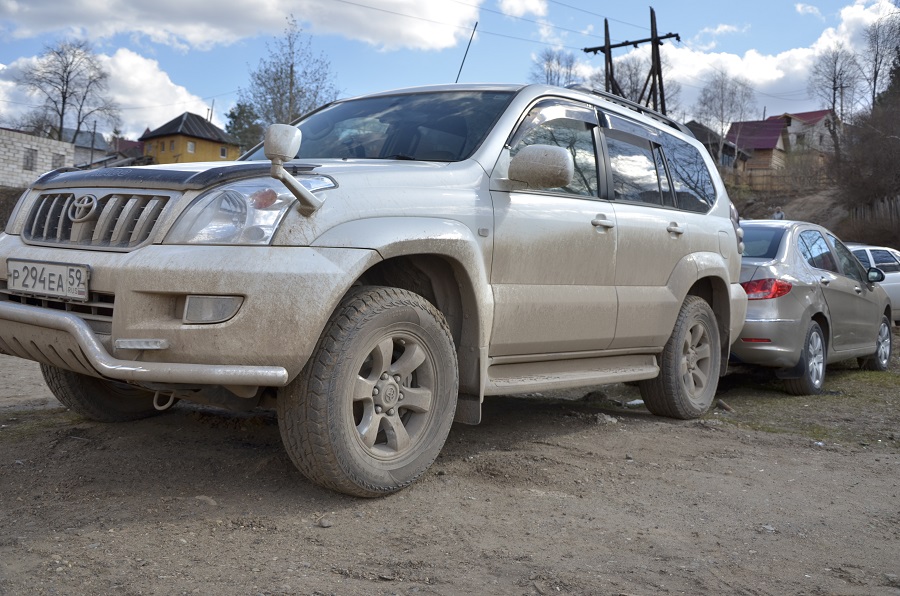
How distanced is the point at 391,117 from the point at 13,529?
2608 mm

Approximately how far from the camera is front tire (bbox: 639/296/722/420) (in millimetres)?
5504

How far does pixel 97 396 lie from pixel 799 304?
5.38 metres

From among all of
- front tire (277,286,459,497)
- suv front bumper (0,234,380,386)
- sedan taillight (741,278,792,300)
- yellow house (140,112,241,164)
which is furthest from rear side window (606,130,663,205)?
yellow house (140,112,241,164)

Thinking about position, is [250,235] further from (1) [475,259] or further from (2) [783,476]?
(2) [783,476]

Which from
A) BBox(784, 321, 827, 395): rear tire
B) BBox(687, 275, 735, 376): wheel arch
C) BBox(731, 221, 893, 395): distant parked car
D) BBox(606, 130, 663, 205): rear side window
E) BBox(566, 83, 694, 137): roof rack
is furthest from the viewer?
BBox(784, 321, 827, 395): rear tire

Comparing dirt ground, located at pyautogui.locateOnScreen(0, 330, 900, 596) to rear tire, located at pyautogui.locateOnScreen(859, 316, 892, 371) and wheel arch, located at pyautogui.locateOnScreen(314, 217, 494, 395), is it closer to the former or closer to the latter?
wheel arch, located at pyautogui.locateOnScreen(314, 217, 494, 395)

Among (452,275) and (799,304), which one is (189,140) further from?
(452,275)

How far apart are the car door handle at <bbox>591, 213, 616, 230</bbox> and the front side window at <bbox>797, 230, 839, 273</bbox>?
3620 millimetres

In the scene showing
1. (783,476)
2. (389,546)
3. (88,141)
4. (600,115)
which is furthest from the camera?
(88,141)

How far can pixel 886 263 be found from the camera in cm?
1526

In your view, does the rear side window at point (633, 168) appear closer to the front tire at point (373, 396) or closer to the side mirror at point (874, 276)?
the front tire at point (373, 396)

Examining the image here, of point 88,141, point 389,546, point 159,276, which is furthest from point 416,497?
point 88,141

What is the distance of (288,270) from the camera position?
3.07 metres

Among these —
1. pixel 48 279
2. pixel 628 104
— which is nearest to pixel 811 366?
pixel 628 104
